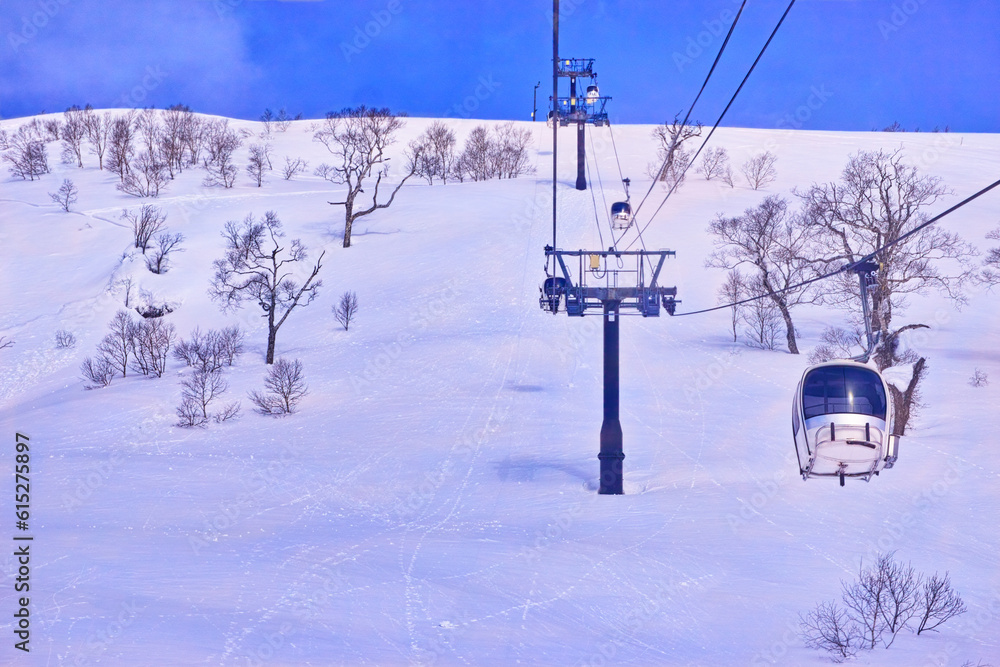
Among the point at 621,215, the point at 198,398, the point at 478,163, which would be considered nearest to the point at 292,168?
the point at 478,163

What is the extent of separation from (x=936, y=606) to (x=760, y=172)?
60.4 m

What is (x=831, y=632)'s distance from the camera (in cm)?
1319

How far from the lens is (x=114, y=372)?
37.1 meters

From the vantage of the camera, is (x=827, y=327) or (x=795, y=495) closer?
(x=795, y=495)

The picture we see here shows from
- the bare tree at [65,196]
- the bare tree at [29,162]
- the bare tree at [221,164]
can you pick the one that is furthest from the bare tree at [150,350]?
the bare tree at [29,162]

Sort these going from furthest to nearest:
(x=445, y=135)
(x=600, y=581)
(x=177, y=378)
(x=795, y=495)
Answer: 1. (x=445, y=135)
2. (x=177, y=378)
3. (x=795, y=495)
4. (x=600, y=581)

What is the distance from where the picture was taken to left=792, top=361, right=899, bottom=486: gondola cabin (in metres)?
12.6

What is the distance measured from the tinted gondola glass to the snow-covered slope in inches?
140

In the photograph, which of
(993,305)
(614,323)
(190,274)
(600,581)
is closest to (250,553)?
(600,581)

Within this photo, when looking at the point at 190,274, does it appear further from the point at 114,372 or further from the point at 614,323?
the point at 614,323

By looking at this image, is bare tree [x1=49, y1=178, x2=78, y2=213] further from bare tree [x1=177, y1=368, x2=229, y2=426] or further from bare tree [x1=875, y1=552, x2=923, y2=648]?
bare tree [x1=875, y1=552, x2=923, y2=648]

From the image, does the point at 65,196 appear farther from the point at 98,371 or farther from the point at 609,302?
the point at 609,302

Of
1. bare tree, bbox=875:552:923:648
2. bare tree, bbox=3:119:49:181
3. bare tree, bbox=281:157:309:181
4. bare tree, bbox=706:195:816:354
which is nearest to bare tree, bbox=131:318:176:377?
bare tree, bbox=706:195:816:354

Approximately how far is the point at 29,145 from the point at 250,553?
81.6 meters
